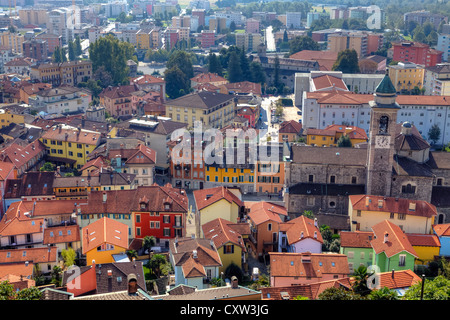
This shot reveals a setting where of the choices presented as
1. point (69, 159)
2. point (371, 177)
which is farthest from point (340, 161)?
point (69, 159)

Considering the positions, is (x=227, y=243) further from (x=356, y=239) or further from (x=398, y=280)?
(x=398, y=280)

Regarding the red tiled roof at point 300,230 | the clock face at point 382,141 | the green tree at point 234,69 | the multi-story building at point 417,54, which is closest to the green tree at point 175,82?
the green tree at point 234,69

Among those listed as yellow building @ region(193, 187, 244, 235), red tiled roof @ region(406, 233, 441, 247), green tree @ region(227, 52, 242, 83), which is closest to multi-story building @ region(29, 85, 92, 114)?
green tree @ region(227, 52, 242, 83)

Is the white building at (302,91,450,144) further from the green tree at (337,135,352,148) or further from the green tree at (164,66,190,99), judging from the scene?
the green tree at (164,66,190,99)

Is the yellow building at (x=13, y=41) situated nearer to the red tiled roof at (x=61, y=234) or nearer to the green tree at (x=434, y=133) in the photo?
the green tree at (x=434, y=133)

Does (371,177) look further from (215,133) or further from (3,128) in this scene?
(3,128)
